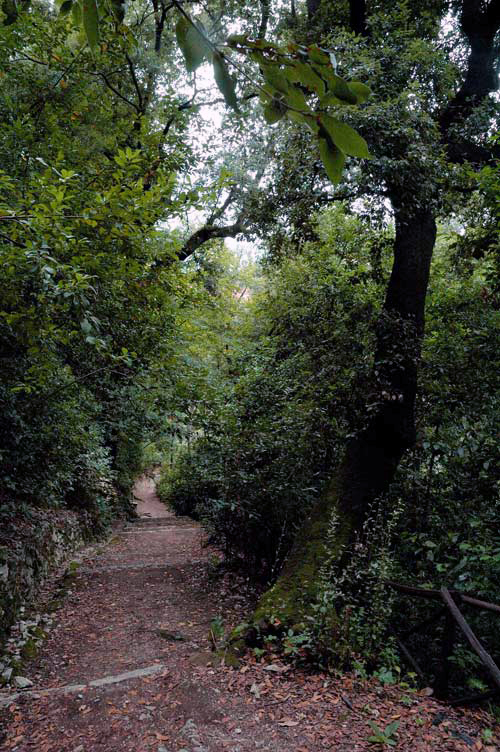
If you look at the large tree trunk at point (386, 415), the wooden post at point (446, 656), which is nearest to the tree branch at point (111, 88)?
the large tree trunk at point (386, 415)

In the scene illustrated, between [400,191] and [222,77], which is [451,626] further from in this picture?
[400,191]

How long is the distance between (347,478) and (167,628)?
2.42 metres

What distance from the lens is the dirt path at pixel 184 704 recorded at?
265 centimetres

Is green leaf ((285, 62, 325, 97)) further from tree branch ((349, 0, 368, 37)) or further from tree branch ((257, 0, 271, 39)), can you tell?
tree branch ((257, 0, 271, 39))

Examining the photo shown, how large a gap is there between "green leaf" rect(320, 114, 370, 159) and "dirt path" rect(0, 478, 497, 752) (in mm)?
3044

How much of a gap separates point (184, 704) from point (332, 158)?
11.3ft

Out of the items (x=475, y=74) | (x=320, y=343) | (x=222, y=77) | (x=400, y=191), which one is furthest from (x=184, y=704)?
(x=475, y=74)

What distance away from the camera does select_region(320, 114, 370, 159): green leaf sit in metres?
0.92

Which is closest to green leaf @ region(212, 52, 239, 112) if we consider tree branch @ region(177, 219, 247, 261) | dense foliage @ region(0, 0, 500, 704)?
dense foliage @ region(0, 0, 500, 704)

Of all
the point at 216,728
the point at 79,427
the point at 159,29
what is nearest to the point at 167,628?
the point at 216,728

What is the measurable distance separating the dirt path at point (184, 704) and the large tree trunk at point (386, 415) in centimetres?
118

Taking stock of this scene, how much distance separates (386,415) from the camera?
4.93 m

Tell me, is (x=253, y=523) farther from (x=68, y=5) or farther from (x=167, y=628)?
(x=68, y=5)

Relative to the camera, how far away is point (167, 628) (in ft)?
14.9
